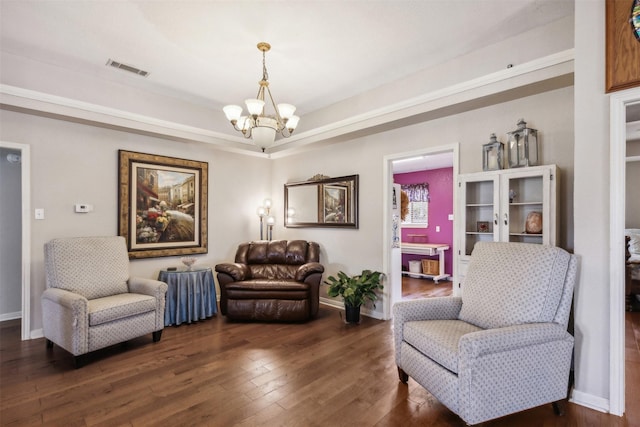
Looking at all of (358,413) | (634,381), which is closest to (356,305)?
(358,413)

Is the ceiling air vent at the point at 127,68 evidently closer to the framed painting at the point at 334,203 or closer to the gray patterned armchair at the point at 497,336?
the framed painting at the point at 334,203

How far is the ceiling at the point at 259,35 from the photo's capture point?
250 cm

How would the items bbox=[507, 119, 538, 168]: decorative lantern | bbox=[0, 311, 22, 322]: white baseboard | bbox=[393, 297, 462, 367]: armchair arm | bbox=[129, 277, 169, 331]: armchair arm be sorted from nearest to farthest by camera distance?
bbox=[393, 297, 462, 367]: armchair arm < bbox=[507, 119, 538, 168]: decorative lantern < bbox=[129, 277, 169, 331]: armchair arm < bbox=[0, 311, 22, 322]: white baseboard

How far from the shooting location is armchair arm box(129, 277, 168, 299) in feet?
10.9

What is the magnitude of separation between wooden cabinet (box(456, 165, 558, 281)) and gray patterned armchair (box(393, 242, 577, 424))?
1.50ft

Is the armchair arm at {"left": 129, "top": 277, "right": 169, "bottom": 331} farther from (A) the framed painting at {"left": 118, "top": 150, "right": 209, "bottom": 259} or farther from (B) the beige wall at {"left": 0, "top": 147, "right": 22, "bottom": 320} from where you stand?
(B) the beige wall at {"left": 0, "top": 147, "right": 22, "bottom": 320}

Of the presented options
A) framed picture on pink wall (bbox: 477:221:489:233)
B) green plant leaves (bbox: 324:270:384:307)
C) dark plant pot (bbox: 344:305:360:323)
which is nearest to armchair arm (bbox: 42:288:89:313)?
green plant leaves (bbox: 324:270:384:307)

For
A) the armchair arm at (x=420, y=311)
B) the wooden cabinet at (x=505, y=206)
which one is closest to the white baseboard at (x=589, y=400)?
the armchair arm at (x=420, y=311)

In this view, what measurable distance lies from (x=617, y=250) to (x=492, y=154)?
1.30 m

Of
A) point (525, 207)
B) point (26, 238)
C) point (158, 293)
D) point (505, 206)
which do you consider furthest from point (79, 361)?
point (525, 207)

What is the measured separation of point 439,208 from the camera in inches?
289

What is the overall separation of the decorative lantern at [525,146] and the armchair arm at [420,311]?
137 centimetres

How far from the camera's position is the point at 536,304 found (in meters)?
2.08

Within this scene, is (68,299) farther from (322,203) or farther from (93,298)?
(322,203)
